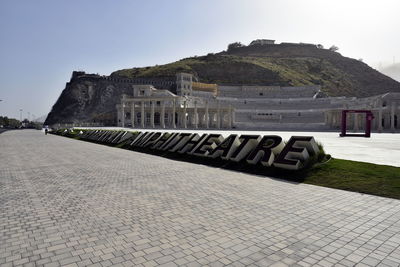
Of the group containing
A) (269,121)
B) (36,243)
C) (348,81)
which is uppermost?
(348,81)

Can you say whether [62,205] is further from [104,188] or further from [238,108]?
[238,108]

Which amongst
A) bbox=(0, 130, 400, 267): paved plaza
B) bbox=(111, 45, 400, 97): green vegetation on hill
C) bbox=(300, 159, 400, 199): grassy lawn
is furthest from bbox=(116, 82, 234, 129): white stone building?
bbox=(0, 130, 400, 267): paved plaza

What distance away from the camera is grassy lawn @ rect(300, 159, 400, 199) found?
993 cm

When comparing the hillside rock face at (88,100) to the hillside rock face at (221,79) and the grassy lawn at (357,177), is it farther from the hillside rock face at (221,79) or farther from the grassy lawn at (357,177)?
the grassy lawn at (357,177)

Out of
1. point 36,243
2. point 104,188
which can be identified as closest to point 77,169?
point 104,188

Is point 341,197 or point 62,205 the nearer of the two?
point 62,205

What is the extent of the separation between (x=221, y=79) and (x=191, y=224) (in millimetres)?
138351

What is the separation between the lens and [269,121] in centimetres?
8775

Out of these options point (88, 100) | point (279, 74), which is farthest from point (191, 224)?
point (279, 74)

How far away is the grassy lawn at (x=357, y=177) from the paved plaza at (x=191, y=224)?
0.83m

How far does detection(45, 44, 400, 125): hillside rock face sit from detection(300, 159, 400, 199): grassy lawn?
96.0m

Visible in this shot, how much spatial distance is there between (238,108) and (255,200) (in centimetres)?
8596

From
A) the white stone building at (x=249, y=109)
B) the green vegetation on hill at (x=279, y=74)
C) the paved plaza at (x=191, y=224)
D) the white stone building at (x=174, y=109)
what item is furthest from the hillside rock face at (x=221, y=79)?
the paved plaza at (x=191, y=224)

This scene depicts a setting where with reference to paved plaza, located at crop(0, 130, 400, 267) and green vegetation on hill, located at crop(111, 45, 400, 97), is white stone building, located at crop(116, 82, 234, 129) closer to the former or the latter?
green vegetation on hill, located at crop(111, 45, 400, 97)
